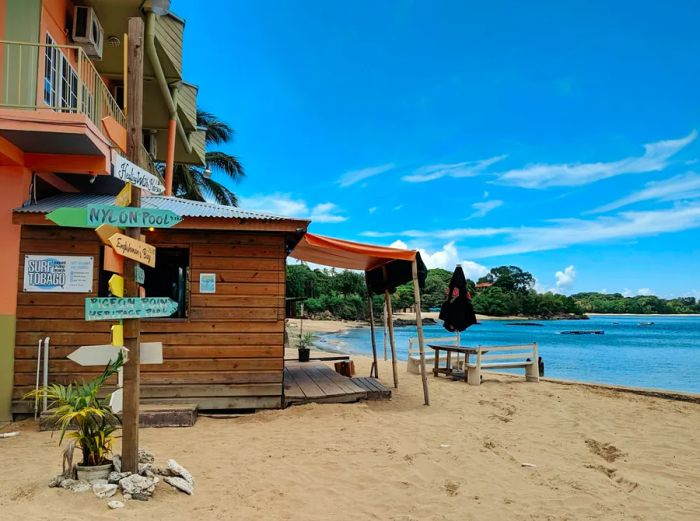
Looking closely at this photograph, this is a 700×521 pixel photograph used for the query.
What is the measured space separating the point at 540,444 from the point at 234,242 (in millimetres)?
4984

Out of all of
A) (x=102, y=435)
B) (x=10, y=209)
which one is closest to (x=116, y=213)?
(x=102, y=435)

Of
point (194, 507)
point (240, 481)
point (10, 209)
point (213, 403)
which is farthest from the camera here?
point (213, 403)

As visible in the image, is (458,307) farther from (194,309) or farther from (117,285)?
(117,285)

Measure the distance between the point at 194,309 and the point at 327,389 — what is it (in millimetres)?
2535

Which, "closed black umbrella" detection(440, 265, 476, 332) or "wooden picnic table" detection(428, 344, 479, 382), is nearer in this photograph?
"wooden picnic table" detection(428, 344, 479, 382)

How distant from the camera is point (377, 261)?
933 centimetres

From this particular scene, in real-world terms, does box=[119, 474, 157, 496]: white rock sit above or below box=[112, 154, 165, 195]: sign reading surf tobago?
below

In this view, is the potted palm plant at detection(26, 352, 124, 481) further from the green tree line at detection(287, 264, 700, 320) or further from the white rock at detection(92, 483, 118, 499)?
the green tree line at detection(287, 264, 700, 320)

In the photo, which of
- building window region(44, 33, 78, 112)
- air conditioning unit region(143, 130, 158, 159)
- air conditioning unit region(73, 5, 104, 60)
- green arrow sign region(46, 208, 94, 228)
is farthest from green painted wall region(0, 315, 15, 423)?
air conditioning unit region(143, 130, 158, 159)

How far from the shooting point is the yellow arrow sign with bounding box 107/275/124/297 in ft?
12.2

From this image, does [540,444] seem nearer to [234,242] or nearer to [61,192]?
[234,242]

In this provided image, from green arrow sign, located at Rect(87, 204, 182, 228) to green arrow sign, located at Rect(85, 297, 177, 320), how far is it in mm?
572

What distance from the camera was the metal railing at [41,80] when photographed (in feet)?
22.4

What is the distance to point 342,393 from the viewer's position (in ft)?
25.6
